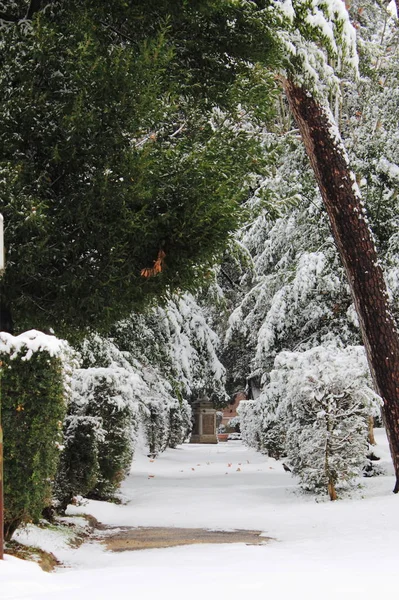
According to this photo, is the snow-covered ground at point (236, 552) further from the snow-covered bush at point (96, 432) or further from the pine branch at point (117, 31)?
the pine branch at point (117, 31)

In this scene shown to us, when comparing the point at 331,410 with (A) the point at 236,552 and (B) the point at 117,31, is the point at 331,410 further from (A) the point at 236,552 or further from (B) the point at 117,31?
(B) the point at 117,31

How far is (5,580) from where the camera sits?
5.18 m

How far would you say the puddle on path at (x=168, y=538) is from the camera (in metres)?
9.68

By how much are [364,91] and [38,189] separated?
42.9 ft

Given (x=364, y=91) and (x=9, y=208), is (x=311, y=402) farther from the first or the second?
(x=364, y=91)

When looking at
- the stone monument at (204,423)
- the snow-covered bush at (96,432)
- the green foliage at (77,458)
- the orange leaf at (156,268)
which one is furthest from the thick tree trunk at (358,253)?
the stone monument at (204,423)

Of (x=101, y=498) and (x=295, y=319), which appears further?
(x=295, y=319)

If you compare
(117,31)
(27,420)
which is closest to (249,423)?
(117,31)

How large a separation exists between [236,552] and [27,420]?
7.72 ft

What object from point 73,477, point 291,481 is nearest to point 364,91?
point 291,481

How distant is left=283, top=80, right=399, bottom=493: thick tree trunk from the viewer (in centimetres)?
1299

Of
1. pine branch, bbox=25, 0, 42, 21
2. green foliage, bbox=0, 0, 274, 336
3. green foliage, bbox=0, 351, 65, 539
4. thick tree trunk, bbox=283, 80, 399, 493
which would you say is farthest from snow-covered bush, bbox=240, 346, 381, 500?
pine branch, bbox=25, 0, 42, 21

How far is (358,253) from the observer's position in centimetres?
1306

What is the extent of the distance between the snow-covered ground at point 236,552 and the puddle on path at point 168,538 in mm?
→ 284
